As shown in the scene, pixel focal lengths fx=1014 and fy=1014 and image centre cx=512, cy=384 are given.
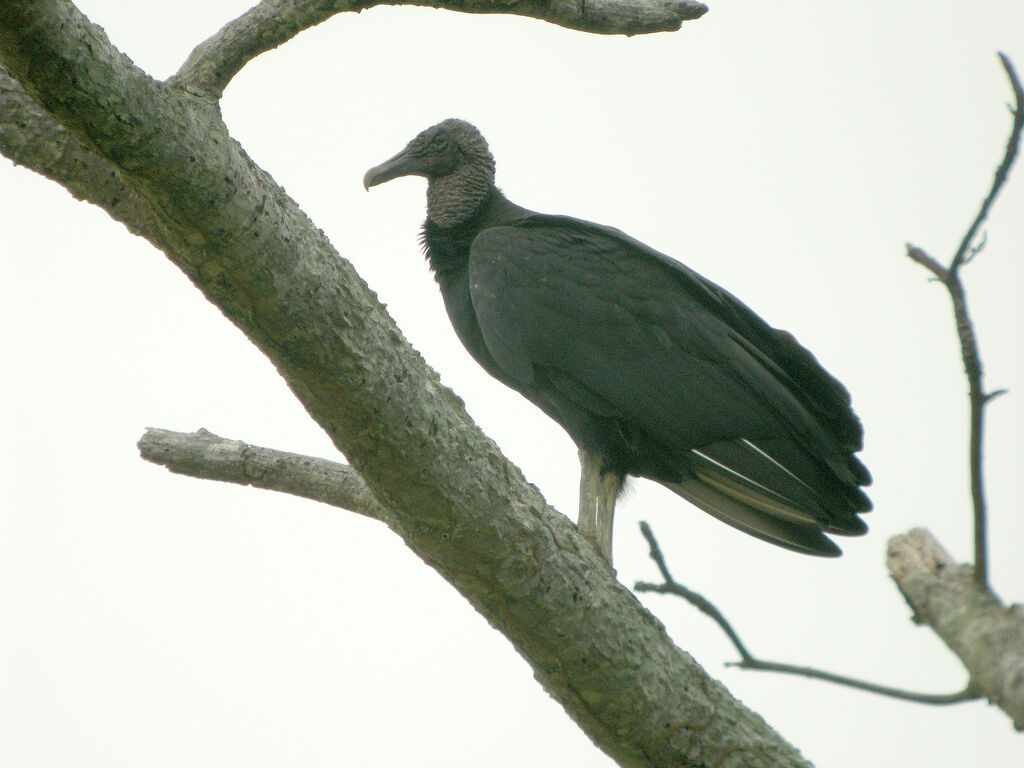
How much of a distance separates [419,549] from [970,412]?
116 centimetres

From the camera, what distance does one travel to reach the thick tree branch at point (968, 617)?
104 centimetres

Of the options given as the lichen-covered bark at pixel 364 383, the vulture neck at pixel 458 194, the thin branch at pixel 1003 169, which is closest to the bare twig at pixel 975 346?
the thin branch at pixel 1003 169

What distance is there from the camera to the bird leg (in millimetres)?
3193

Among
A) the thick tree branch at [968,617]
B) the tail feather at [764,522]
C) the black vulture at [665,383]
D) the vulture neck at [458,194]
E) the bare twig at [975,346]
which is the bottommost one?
the thick tree branch at [968,617]

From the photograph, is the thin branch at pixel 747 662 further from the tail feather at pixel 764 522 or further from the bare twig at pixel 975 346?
the tail feather at pixel 764 522

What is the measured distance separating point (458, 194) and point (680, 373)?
134cm

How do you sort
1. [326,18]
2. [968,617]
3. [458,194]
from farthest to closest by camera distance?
[458,194], [326,18], [968,617]

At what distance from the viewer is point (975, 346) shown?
1227 millimetres

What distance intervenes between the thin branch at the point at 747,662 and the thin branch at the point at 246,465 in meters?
1.14

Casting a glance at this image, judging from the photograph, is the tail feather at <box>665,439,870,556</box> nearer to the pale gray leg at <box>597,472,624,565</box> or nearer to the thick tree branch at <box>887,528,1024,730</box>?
the pale gray leg at <box>597,472,624,565</box>

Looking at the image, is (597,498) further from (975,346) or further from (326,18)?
(975,346)

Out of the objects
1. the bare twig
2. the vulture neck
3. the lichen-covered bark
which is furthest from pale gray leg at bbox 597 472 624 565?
the bare twig

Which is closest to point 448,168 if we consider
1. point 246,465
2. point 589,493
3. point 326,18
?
point 589,493

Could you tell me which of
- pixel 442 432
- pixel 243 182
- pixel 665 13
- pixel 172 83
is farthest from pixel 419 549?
pixel 665 13
